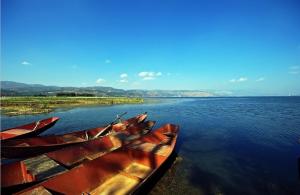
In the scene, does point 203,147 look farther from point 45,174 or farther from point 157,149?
point 45,174

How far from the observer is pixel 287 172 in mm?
11383

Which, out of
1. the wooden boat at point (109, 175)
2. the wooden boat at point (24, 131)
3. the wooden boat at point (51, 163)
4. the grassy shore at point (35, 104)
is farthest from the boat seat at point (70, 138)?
the grassy shore at point (35, 104)

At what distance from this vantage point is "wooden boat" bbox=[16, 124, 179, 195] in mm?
6914

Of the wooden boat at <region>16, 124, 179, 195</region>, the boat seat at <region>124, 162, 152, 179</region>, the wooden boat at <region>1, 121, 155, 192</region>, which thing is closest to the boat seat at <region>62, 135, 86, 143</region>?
the wooden boat at <region>1, 121, 155, 192</region>

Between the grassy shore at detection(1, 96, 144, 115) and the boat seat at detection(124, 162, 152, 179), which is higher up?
the grassy shore at detection(1, 96, 144, 115)

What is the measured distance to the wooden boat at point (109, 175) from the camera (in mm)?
6914

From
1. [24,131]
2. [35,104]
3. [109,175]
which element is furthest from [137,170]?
[35,104]

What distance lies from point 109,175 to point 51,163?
3.84 m

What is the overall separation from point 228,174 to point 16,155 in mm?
14018

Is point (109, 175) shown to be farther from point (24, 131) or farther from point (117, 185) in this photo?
point (24, 131)

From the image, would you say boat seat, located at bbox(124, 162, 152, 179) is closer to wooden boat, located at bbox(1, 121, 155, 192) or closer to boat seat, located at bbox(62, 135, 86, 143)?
wooden boat, located at bbox(1, 121, 155, 192)

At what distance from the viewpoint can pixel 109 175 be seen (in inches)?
362

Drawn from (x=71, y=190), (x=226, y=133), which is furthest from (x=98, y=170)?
(x=226, y=133)

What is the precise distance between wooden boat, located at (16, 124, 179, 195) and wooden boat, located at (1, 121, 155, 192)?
5.49 feet
